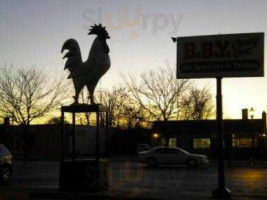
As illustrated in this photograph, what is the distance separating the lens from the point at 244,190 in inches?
748

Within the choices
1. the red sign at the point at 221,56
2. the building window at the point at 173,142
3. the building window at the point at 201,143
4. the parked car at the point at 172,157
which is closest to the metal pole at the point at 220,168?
the red sign at the point at 221,56

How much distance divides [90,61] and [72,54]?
691 mm

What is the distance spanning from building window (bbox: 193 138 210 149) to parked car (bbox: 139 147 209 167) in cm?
2839

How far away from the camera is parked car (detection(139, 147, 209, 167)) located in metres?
36.2

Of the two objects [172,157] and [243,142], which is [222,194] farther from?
[243,142]

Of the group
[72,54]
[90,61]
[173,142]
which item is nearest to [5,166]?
[72,54]

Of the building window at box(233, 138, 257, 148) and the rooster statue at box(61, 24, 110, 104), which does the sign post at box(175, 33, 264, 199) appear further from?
the building window at box(233, 138, 257, 148)

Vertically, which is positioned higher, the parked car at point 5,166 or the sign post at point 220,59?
the sign post at point 220,59

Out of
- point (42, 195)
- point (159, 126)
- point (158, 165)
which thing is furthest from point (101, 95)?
point (42, 195)

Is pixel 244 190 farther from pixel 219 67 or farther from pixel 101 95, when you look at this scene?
pixel 101 95

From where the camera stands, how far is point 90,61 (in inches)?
637

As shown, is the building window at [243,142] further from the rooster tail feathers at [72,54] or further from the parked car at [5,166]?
the rooster tail feathers at [72,54]

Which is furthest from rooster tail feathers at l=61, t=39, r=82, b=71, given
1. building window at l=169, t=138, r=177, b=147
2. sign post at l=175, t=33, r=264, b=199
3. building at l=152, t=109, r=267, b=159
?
building window at l=169, t=138, r=177, b=147

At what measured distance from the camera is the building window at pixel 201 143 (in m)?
64.8
